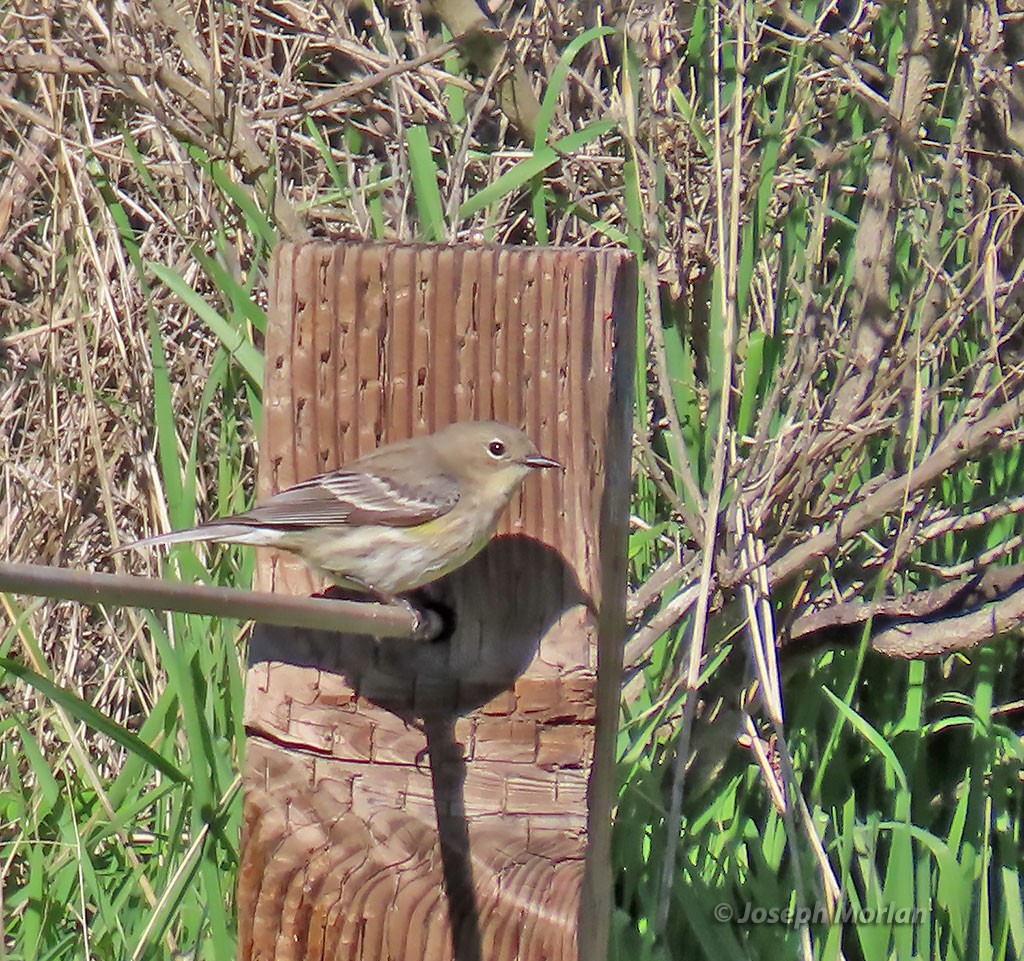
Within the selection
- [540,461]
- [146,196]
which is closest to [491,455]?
[540,461]

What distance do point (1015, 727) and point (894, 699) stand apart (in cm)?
38

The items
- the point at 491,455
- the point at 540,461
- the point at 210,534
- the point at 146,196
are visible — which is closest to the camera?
the point at 540,461

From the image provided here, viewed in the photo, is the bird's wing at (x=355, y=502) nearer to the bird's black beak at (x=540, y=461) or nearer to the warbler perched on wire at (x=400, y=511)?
the warbler perched on wire at (x=400, y=511)

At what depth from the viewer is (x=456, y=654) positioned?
5.51ft

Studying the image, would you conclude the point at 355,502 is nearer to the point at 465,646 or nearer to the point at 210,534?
the point at 210,534

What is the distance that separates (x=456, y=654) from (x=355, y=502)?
2.03ft

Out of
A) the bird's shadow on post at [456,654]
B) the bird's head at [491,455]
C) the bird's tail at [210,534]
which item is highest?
the bird's head at [491,455]

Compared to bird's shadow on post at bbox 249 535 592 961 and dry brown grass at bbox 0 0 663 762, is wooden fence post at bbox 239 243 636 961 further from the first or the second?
dry brown grass at bbox 0 0 663 762

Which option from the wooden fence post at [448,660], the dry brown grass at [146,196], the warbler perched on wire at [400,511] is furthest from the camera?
the dry brown grass at [146,196]

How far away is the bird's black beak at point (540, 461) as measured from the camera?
1.65 meters

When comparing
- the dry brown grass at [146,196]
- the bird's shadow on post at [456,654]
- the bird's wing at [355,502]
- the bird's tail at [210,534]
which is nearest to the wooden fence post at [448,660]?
the bird's shadow on post at [456,654]

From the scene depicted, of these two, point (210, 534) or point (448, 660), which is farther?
point (210, 534)

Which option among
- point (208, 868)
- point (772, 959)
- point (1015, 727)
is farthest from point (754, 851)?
point (208, 868)

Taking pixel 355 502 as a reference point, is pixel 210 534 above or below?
below
